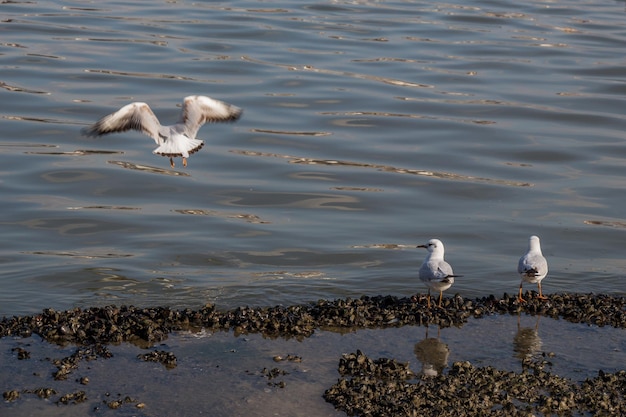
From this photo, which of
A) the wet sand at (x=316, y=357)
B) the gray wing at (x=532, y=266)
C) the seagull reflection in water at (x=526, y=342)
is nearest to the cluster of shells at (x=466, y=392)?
the wet sand at (x=316, y=357)

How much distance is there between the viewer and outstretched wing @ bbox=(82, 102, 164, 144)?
14672mm

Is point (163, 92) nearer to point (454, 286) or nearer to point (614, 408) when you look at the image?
point (454, 286)

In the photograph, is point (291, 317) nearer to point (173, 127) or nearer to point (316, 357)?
point (316, 357)

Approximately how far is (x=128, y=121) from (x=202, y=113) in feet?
3.55

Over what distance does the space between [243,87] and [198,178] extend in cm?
640

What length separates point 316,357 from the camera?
11203 millimetres

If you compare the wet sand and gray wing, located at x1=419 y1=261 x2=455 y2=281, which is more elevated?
gray wing, located at x1=419 y1=261 x2=455 y2=281

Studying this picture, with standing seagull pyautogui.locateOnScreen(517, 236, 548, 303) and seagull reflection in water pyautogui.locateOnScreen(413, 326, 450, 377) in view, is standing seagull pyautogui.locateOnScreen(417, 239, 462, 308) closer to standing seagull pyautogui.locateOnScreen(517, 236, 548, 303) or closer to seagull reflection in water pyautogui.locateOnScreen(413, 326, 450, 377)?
seagull reflection in water pyautogui.locateOnScreen(413, 326, 450, 377)

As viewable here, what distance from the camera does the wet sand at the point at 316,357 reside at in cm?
1002

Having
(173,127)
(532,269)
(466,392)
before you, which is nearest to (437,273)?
(532,269)

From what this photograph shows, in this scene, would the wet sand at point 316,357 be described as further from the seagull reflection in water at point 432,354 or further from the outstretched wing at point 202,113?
the outstretched wing at point 202,113

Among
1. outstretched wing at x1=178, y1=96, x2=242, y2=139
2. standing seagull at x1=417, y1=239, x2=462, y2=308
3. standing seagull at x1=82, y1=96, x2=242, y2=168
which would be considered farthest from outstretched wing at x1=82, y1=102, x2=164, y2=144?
standing seagull at x1=417, y1=239, x2=462, y2=308

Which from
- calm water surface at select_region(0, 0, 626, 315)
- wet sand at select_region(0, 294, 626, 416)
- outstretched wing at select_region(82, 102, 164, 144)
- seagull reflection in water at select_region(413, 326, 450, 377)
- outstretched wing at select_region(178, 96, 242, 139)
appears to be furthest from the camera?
outstretched wing at select_region(178, 96, 242, 139)

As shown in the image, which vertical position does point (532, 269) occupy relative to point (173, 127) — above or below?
below
